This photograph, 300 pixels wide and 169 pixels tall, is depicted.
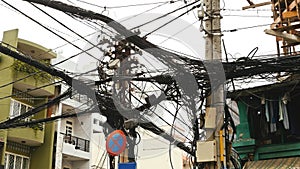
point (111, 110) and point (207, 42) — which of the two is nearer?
point (207, 42)

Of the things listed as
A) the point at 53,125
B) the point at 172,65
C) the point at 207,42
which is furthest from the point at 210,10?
the point at 53,125

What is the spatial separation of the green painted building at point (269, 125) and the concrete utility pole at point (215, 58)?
1870 millimetres

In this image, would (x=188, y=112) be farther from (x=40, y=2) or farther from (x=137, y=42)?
(x=40, y=2)

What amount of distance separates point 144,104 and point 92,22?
8.20ft

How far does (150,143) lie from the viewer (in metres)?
25.9

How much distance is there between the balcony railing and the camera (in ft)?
68.9

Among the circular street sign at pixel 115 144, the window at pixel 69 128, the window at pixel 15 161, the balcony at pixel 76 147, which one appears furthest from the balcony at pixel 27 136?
the circular street sign at pixel 115 144

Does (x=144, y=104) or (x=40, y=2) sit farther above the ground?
(x=40, y=2)

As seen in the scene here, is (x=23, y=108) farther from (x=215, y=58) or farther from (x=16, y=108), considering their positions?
(x=215, y=58)

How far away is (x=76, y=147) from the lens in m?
21.3

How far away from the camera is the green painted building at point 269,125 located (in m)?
8.55

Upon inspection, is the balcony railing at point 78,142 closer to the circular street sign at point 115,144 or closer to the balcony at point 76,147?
the balcony at point 76,147

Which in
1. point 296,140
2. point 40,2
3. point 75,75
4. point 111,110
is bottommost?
point 296,140

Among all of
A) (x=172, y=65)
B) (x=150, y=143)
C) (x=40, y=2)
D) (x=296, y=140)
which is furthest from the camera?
(x=150, y=143)
